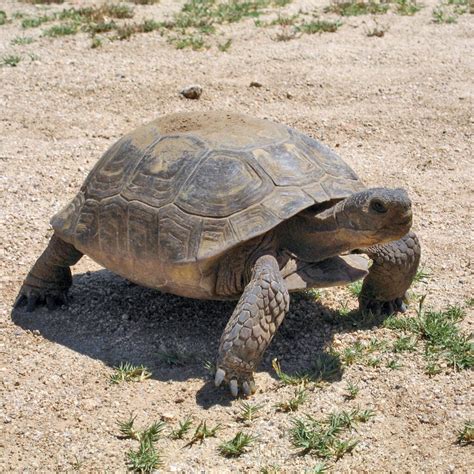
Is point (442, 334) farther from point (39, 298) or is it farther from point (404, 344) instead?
point (39, 298)

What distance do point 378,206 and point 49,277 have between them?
231 cm

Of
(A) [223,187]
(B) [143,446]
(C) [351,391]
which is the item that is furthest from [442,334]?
(B) [143,446]

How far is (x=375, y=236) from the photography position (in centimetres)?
433

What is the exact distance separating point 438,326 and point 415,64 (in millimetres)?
5917

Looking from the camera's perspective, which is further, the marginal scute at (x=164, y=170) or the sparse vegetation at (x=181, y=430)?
the marginal scute at (x=164, y=170)

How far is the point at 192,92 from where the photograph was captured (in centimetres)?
908

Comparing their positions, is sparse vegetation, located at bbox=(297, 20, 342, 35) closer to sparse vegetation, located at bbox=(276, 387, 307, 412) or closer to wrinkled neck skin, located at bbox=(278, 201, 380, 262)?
wrinkled neck skin, located at bbox=(278, 201, 380, 262)

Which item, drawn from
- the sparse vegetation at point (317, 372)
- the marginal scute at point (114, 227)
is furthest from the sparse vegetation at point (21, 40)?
the sparse vegetation at point (317, 372)

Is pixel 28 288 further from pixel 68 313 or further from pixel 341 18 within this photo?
pixel 341 18

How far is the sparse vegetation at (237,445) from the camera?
12.6 ft

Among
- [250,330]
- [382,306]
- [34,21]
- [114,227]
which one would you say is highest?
[114,227]

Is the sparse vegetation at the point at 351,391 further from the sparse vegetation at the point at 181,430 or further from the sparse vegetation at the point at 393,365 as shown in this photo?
the sparse vegetation at the point at 181,430

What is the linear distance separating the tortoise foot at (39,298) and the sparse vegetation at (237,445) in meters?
1.96

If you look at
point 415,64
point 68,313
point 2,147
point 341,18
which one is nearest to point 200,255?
point 68,313
